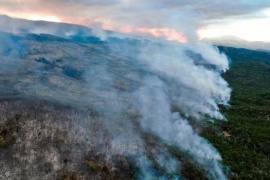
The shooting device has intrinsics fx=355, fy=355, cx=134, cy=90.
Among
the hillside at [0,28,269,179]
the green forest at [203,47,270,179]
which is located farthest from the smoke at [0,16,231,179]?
the green forest at [203,47,270,179]

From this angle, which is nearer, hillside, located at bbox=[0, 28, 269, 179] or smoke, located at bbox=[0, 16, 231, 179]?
hillside, located at bbox=[0, 28, 269, 179]

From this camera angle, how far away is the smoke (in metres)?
57.8

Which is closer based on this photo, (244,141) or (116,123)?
(116,123)

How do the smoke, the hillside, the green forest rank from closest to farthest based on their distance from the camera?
the hillside → the smoke → the green forest

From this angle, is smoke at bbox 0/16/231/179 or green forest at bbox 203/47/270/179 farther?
green forest at bbox 203/47/270/179

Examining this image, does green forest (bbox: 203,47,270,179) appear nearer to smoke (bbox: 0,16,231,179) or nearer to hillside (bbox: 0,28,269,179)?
hillside (bbox: 0,28,269,179)

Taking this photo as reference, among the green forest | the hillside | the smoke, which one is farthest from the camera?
the green forest

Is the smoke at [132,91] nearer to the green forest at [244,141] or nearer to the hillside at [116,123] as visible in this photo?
the hillside at [116,123]

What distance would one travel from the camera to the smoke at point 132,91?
57844 millimetres

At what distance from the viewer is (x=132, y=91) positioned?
347ft

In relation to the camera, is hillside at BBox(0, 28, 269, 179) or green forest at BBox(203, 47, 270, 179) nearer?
hillside at BBox(0, 28, 269, 179)

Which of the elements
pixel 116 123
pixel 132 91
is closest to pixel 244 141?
pixel 116 123

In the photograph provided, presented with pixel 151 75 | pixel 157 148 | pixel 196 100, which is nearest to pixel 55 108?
pixel 157 148

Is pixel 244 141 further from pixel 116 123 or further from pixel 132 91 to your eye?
pixel 132 91
